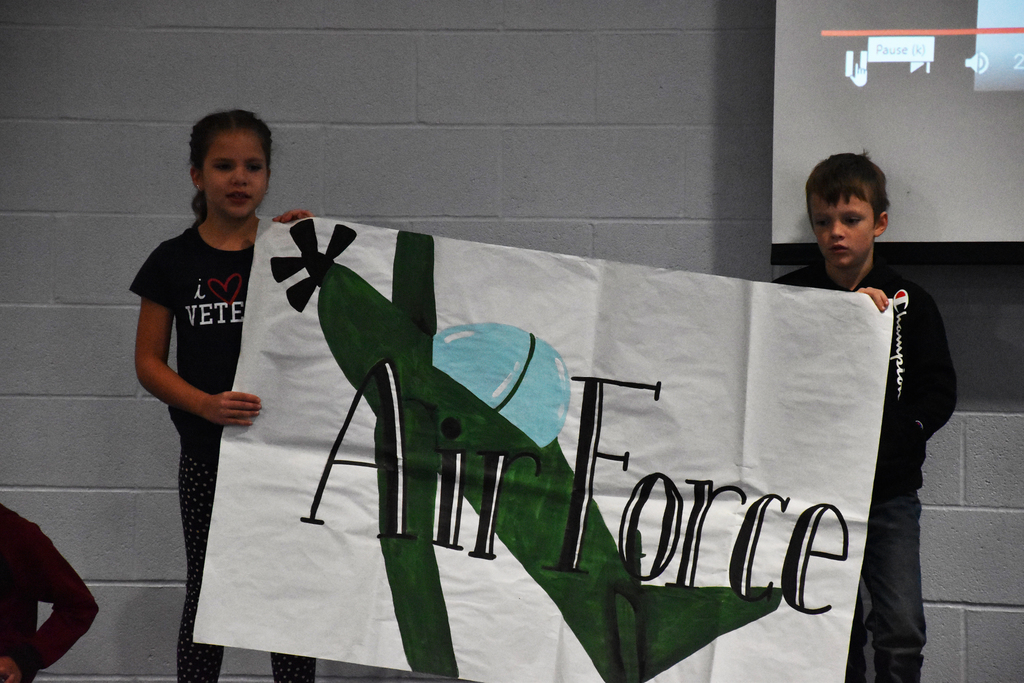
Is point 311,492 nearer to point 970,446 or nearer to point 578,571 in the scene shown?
point 578,571

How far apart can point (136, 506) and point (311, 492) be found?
2.30 feet

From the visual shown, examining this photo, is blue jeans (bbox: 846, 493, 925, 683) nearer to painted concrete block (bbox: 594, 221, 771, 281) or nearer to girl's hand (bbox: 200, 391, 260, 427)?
painted concrete block (bbox: 594, 221, 771, 281)

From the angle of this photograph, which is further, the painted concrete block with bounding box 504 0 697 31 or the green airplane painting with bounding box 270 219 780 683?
the painted concrete block with bounding box 504 0 697 31

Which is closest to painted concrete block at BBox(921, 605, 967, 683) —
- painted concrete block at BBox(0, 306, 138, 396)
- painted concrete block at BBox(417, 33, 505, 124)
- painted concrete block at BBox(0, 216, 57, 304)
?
painted concrete block at BBox(417, 33, 505, 124)

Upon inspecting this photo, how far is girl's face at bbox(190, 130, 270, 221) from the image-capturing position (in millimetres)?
1354

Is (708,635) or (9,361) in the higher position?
(9,361)

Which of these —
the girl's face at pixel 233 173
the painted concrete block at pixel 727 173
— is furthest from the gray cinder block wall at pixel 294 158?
the girl's face at pixel 233 173

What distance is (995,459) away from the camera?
1725 millimetres

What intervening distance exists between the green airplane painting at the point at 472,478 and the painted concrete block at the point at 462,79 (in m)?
0.54

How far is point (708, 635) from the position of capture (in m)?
1.32

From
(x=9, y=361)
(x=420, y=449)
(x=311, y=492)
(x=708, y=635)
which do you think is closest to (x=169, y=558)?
(x=9, y=361)

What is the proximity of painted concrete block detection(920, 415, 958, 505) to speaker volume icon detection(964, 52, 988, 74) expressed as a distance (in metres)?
0.71

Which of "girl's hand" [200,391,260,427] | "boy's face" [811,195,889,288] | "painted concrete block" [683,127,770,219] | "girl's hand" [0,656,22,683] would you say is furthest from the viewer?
"painted concrete block" [683,127,770,219]

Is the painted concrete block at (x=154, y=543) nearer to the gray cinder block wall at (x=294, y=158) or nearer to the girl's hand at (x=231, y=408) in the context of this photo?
the gray cinder block wall at (x=294, y=158)
